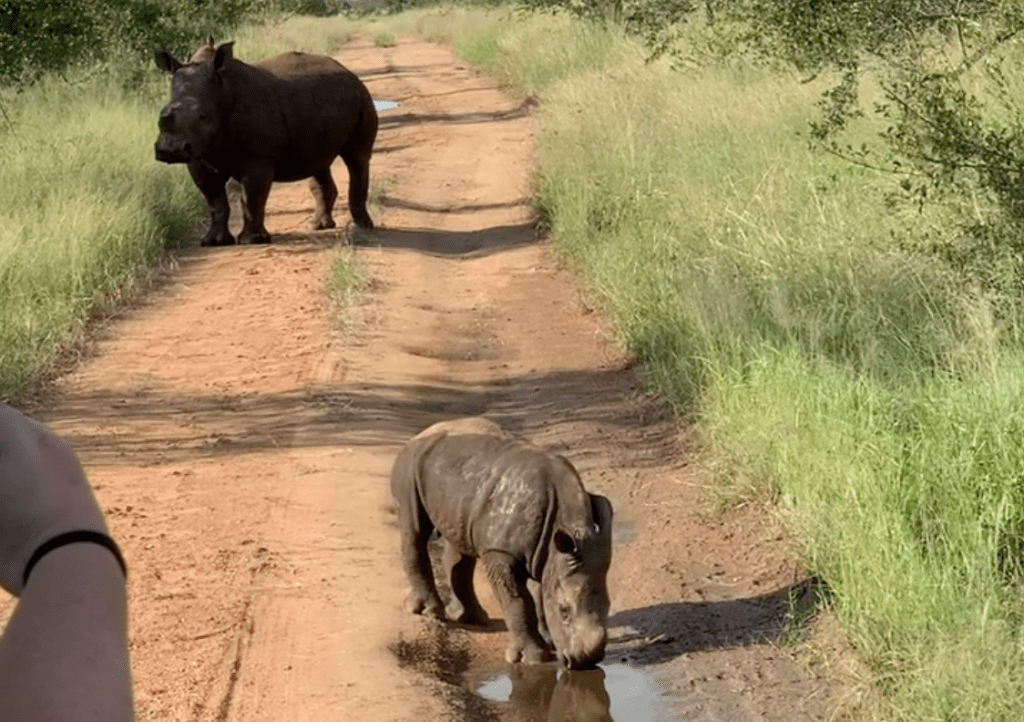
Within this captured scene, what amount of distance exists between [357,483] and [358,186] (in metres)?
8.57

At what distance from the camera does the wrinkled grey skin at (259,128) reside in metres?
15.1

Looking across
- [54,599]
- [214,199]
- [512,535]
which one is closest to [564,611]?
[512,535]

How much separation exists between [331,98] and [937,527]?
10.9m

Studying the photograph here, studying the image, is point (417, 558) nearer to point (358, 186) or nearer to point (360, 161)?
point (358, 186)

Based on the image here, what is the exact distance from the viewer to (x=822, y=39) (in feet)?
33.4

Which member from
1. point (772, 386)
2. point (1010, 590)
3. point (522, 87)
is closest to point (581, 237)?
point (772, 386)

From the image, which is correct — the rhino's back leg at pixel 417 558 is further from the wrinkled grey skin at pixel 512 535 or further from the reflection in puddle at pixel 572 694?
the reflection in puddle at pixel 572 694

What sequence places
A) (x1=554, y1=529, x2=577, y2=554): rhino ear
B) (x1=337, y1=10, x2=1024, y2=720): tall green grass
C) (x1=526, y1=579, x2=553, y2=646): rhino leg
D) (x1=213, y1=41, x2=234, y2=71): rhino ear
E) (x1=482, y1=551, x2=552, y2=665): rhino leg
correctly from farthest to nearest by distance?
(x1=213, y1=41, x2=234, y2=71): rhino ear, (x1=526, y1=579, x2=553, y2=646): rhino leg, (x1=482, y1=551, x2=552, y2=665): rhino leg, (x1=554, y1=529, x2=577, y2=554): rhino ear, (x1=337, y1=10, x2=1024, y2=720): tall green grass

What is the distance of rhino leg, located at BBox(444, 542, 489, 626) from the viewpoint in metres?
6.82

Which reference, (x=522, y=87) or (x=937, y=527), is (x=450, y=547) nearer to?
(x=937, y=527)

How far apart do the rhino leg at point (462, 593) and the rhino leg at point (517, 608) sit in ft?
1.38

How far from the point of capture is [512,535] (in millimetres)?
6344

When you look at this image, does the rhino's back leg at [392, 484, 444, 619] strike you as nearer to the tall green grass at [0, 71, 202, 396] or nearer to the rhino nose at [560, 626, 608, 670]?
the rhino nose at [560, 626, 608, 670]

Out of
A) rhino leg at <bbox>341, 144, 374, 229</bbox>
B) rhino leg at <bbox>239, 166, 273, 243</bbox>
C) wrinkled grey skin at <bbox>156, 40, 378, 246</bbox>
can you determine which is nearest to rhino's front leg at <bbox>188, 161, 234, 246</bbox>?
wrinkled grey skin at <bbox>156, 40, 378, 246</bbox>
